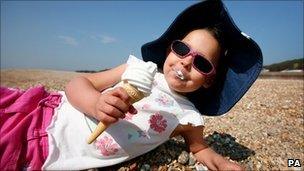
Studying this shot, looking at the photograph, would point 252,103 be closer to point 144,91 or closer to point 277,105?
point 277,105

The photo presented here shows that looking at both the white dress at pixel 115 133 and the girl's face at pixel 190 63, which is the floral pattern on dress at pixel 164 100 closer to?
the white dress at pixel 115 133

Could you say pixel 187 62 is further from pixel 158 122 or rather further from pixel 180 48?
pixel 158 122

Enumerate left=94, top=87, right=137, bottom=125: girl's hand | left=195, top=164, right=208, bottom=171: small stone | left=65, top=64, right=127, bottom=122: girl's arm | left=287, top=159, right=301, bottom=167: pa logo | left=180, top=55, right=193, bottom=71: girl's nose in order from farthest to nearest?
left=287, top=159, right=301, bottom=167: pa logo → left=195, top=164, right=208, bottom=171: small stone → left=180, top=55, right=193, bottom=71: girl's nose → left=65, top=64, right=127, bottom=122: girl's arm → left=94, top=87, right=137, bottom=125: girl's hand

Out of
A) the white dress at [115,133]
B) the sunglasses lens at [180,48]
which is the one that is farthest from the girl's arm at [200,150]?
the sunglasses lens at [180,48]

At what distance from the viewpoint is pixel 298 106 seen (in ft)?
23.6

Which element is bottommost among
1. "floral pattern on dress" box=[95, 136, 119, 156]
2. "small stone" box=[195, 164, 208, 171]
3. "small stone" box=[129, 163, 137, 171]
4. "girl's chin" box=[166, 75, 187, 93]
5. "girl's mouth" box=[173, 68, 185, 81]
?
"small stone" box=[195, 164, 208, 171]

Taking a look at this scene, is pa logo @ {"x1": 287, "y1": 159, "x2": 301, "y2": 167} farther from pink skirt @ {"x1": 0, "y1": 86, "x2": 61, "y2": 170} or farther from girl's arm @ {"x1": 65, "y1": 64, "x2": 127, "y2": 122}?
pink skirt @ {"x1": 0, "y1": 86, "x2": 61, "y2": 170}

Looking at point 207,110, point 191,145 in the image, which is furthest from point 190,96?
point 191,145

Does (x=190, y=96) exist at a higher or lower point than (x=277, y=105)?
higher

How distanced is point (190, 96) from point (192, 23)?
78cm

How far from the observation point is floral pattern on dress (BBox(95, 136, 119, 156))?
3127 mm

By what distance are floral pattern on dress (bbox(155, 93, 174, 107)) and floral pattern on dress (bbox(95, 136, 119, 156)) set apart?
594mm

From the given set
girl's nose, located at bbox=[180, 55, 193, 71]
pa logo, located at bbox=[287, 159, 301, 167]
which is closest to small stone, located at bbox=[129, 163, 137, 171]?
girl's nose, located at bbox=[180, 55, 193, 71]

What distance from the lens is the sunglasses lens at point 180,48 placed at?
10.6 ft
